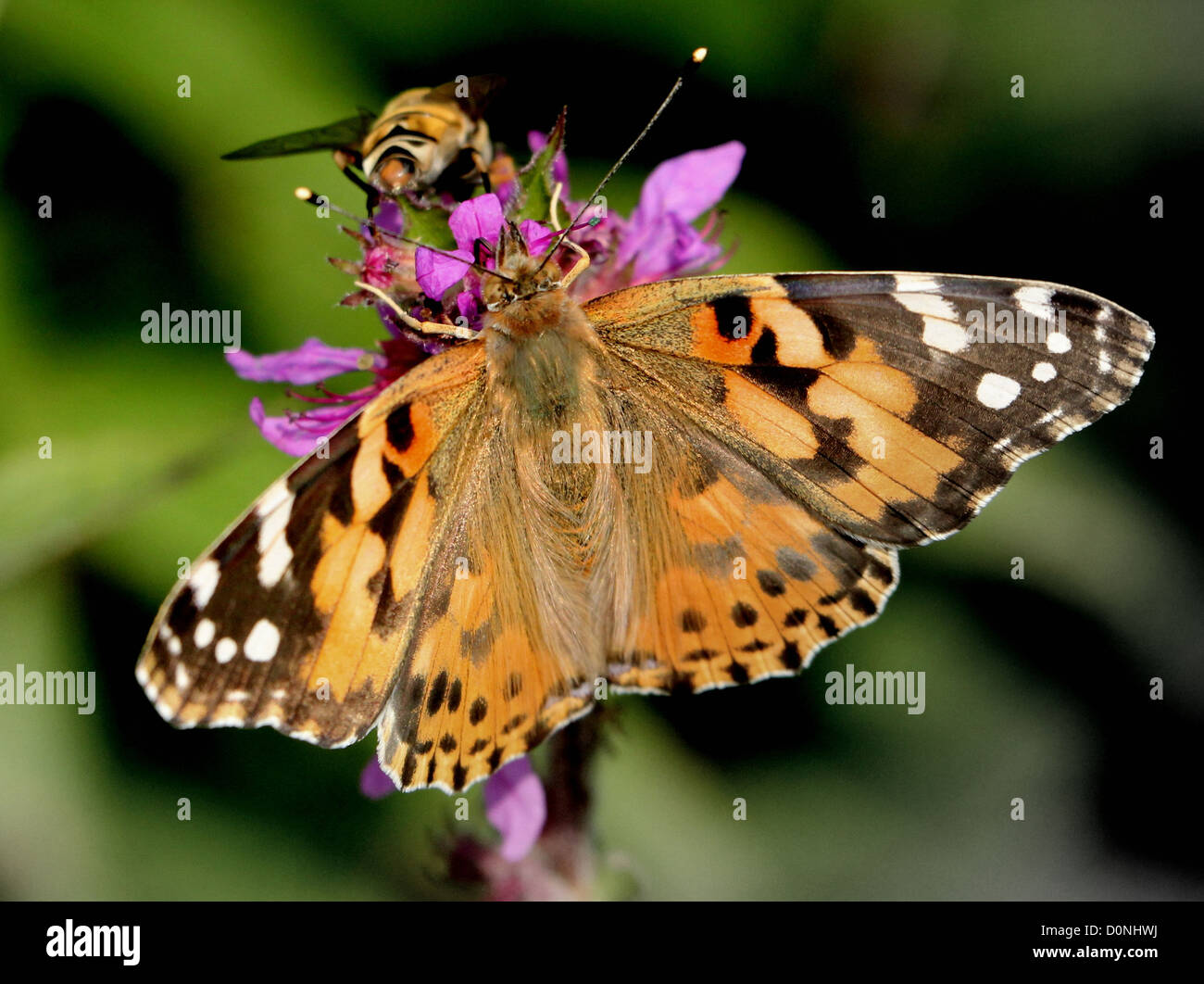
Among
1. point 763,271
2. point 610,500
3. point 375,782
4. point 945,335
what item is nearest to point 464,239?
point 610,500

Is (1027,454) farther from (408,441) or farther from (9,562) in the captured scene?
(9,562)

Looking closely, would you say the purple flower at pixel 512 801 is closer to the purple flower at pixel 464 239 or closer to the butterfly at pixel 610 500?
the butterfly at pixel 610 500

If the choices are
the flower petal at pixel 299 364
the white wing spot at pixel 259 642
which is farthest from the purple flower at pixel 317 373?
the white wing spot at pixel 259 642

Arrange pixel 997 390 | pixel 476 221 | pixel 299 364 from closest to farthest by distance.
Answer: pixel 997 390, pixel 476 221, pixel 299 364

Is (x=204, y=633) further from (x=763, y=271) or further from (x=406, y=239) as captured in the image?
(x=763, y=271)

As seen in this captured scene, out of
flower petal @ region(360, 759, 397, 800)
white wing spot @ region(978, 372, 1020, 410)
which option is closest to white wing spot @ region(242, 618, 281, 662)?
flower petal @ region(360, 759, 397, 800)

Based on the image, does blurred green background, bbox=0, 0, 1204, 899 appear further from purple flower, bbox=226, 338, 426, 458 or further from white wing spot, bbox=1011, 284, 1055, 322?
white wing spot, bbox=1011, 284, 1055, 322

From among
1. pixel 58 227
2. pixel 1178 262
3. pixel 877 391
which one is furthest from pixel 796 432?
pixel 58 227
